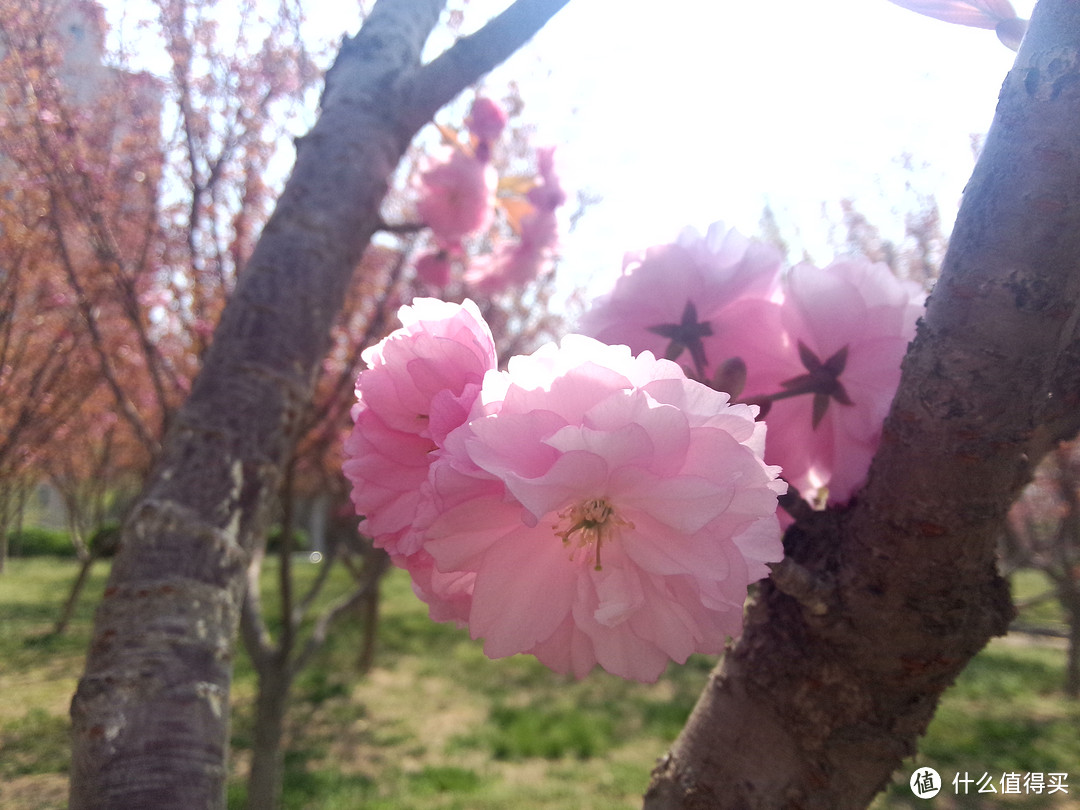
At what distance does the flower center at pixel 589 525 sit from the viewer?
0.47 metres

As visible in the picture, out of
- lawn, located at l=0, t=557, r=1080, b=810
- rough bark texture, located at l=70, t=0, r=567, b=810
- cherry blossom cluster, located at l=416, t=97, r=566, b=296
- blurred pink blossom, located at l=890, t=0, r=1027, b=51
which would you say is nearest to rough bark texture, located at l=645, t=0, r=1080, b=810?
blurred pink blossom, located at l=890, t=0, r=1027, b=51

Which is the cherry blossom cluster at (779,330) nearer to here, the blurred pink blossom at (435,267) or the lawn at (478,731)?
the blurred pink blossom at (435,267)

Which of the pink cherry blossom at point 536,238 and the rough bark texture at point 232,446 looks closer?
the rough bark texture at point 232,446

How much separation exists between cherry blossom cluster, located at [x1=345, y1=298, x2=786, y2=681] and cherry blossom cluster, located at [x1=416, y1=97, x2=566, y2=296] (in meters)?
1.24

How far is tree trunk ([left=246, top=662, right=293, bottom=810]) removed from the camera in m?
2.77

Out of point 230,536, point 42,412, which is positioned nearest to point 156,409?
A: point 42,412

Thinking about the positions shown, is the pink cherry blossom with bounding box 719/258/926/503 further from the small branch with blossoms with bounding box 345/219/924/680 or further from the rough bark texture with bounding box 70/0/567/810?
the rough bark texture with bounding box 70/0/567/810

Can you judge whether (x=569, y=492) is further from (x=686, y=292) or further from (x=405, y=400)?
(x=686, y=292)

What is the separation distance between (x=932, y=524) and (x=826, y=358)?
18cm

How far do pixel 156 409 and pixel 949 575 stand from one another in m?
6.61

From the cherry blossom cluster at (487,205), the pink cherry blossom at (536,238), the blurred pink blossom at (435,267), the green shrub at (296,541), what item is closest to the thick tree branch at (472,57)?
the cherry blossom cluster at (487,205)

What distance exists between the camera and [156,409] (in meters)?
5.84

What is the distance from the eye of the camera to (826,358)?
639mm

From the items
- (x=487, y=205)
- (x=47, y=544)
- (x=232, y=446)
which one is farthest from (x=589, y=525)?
(x=47, y=544)
